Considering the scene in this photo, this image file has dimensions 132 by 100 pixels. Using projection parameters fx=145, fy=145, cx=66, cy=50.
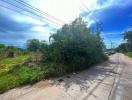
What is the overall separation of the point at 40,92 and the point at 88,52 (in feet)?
30.4

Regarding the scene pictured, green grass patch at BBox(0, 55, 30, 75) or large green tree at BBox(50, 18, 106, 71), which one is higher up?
large green tree at BBox(50, 18, 106, 71)

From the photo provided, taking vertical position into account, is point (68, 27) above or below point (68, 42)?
above

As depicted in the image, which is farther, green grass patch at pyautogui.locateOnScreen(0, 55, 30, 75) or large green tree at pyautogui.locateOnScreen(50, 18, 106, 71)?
large green tree at pyautogui.locateOnScreen(50, 18, 106, 71)

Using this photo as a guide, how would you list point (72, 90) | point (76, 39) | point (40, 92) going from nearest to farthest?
1. point (40, 92)
2. point (72, 90)
3. point (76, 39)

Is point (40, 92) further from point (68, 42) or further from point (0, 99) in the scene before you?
point (68, 42)

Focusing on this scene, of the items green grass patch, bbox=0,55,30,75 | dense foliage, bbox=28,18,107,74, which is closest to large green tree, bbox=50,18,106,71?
dense foliage, bbox=28,18,107,74

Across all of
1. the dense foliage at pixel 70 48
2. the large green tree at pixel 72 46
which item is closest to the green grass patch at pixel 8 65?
the dense foliage at pixel 70 48

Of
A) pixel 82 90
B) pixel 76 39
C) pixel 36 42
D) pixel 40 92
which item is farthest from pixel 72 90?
pixel 36 42

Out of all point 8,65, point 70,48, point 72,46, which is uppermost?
point 72,46

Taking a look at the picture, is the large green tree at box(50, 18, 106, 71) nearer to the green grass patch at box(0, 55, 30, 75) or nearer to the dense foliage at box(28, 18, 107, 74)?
the dense foliage at box(28, 18, 107, 74)

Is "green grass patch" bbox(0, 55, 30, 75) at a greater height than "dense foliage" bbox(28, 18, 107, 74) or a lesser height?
lesser

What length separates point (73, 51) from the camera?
1287 centimetres

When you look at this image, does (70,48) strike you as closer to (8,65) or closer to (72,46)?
(72,46)

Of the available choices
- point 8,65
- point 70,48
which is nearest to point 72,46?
point 70,48
